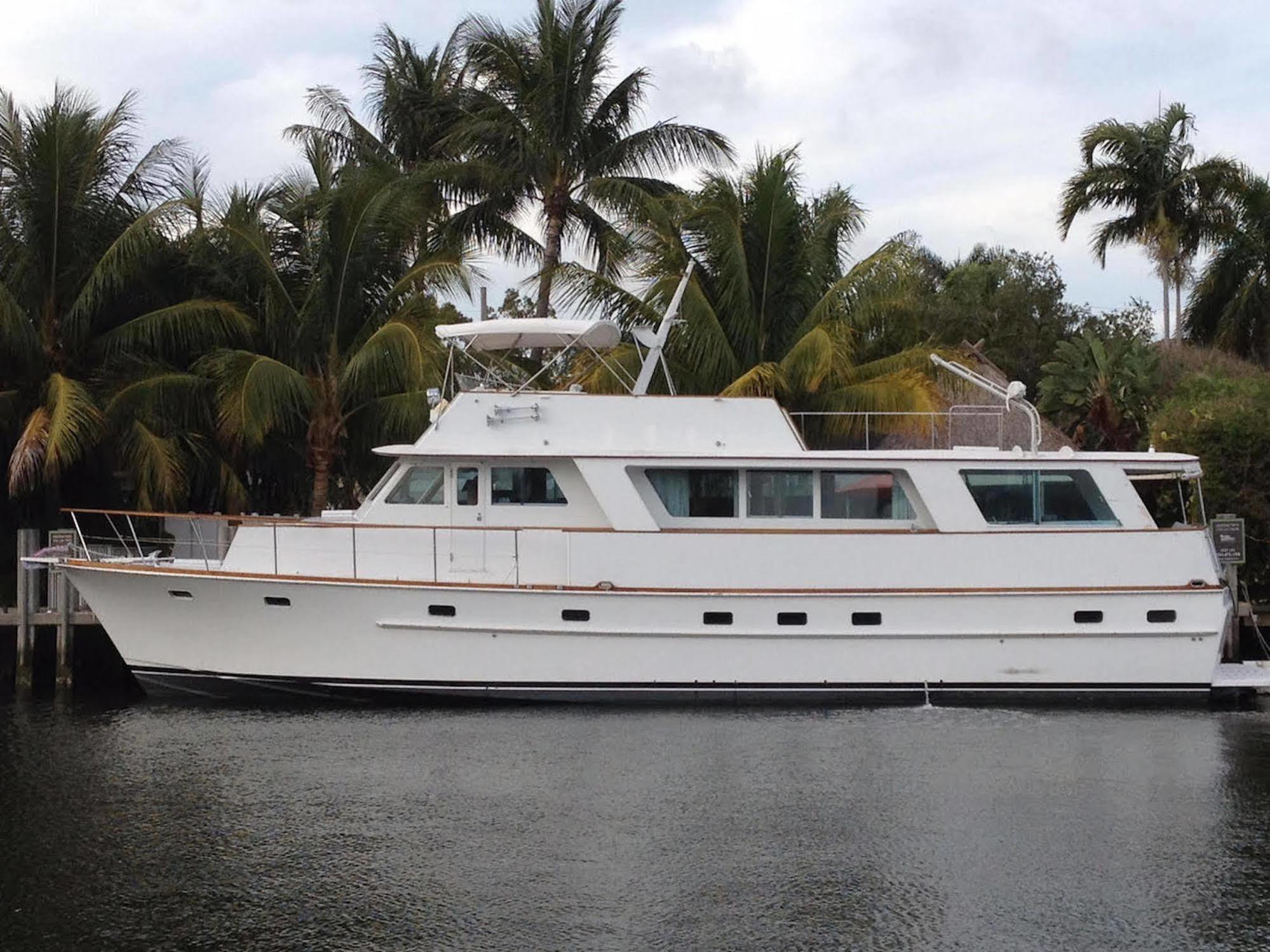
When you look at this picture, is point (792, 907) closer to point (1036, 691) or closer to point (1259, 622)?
point (1036, 691)

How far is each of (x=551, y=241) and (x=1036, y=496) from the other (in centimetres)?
1135

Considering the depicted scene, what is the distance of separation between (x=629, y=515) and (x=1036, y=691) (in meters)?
4.75

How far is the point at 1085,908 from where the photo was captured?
28.2ft

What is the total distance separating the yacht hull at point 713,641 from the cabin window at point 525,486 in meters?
1.22

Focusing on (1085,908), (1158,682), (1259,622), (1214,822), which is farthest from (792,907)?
(1259,622)

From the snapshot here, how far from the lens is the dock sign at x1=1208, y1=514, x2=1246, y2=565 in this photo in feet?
52.1

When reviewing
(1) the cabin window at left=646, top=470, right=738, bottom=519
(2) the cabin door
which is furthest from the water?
(1) the cabin window at left=646, top=470, right=738, bottom=519

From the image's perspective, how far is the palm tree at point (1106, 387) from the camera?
965 inches

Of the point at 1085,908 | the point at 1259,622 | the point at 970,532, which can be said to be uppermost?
the point at 970,532

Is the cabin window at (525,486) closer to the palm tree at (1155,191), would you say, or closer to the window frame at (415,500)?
the window frame at (415,500)

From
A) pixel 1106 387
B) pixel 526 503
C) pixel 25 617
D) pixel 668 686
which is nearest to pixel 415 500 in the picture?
pixel 526 503

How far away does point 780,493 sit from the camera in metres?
14.7

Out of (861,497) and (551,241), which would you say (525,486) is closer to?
(861,497)

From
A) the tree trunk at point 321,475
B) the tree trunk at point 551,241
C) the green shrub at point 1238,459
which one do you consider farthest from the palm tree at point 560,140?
the green shrub at point 1238,459
